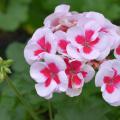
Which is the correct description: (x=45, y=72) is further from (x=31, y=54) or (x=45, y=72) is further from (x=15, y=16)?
(x=15, y=16)

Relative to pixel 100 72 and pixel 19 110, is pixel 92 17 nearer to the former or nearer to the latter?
pixel 100 72

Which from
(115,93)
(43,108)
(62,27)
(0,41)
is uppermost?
(62,27)

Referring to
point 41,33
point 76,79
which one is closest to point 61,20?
point 41,33

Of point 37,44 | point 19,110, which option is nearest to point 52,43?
point 37,44

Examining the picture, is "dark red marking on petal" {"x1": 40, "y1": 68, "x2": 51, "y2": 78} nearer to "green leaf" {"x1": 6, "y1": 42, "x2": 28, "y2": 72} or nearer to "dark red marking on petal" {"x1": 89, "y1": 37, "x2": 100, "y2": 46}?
"dark red marking on petal" {"x1": 89, "y1": 37, "x2": 100, "y2": 46}

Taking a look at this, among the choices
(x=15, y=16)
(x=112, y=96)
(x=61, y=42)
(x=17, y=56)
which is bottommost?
(x=15, y=16)

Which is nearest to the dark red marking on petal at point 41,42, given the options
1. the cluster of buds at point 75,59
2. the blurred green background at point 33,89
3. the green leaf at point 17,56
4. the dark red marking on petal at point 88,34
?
the cluster of buds at point 75,59

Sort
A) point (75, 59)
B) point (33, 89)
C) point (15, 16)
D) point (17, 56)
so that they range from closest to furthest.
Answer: point (75, 59) < point (33, 89) < point (17, 56) < point (15, 16)
